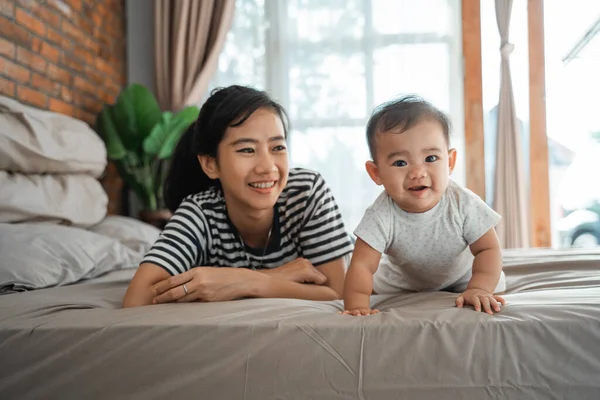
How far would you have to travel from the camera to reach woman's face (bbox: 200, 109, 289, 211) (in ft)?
4.71

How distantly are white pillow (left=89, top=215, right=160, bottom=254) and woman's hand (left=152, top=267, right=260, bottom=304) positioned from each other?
996 millimetres

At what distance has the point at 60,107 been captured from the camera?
309 cm

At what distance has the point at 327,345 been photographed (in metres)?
0.92

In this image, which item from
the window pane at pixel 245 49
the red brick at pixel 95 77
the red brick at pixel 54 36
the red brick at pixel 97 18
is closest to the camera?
the red brick at pixel 54 36

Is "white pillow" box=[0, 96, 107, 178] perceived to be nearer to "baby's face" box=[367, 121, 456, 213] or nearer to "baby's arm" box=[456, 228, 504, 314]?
"baby's face" box=[367, 121, 456, 213]

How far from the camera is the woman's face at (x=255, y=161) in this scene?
144 cm

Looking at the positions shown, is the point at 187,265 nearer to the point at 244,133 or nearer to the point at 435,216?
the point at 244,133

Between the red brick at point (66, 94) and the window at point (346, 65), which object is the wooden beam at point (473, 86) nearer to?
the window at point (346, 65)

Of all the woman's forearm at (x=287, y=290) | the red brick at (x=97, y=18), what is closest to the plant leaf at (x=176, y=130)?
the red brick at (x=97, y=18)

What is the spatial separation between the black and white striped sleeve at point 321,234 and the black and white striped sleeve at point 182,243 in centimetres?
26

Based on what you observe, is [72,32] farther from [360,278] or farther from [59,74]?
[360,278]

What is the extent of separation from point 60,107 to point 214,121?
6.35 feet

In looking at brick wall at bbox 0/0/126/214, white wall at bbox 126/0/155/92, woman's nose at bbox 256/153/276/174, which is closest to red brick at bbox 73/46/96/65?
brick wall at bbox 0/0/126/214

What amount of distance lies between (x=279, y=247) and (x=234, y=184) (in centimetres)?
24
